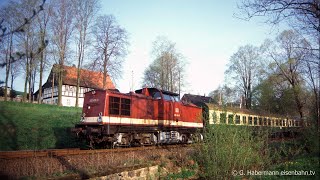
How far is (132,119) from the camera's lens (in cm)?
1480

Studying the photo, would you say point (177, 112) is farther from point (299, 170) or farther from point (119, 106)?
point (299, 170)

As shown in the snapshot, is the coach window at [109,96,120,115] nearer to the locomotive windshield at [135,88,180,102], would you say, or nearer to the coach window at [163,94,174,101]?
the locomotive windshield at [135,88,180,102]

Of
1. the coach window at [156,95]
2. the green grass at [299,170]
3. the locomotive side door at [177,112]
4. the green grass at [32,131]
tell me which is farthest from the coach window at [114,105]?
the green grass at [299,170]

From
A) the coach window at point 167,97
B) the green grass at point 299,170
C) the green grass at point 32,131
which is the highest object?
the coach window at point 167,97

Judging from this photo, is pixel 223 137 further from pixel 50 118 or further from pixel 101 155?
pixel 50 118

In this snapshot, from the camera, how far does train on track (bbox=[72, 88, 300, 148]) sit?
13289 mm

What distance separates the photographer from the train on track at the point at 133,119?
13.3 metres

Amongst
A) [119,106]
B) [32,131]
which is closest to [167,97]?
[119,106]

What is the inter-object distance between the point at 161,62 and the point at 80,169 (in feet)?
115

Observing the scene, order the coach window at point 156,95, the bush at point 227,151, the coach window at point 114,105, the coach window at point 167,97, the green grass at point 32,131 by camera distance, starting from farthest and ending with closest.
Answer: the coach window at point 167,97 → the coach window at point 156,95 → the green grass at point 32,131 → the coach window at point 114,105 → the bush at point 227,151

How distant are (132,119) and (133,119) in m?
0.09

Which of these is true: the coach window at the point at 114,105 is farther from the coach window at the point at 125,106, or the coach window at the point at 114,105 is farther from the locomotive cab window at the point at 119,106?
the coach window at the point at 125,106

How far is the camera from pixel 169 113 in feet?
56.5

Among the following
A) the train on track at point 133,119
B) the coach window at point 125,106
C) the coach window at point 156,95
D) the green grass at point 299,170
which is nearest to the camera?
the green grass at point 299,170
